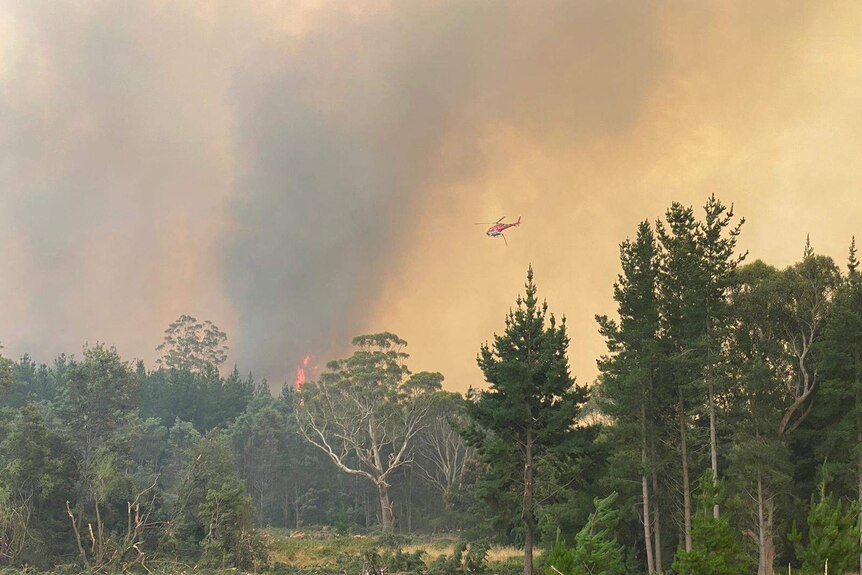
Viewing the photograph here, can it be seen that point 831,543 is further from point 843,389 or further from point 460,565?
point 460,565

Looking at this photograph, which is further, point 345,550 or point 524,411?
point 345,550

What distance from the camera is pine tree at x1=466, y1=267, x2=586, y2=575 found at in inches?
1148

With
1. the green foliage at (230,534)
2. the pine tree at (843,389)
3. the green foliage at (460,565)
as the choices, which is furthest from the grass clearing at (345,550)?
the pine tree at (843,389)

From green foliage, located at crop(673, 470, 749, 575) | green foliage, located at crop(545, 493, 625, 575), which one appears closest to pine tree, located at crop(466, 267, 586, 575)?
green foliage, located at crop(673, 470, 749, 575)

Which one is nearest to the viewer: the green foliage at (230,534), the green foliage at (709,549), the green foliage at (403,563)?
the green foliage at (709,549)

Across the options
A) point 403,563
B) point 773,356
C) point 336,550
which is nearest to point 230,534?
point 336,550

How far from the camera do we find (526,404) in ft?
98.0

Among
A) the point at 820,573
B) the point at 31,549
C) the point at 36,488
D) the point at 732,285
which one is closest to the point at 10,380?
the point at 36,488

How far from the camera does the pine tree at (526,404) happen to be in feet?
95.7

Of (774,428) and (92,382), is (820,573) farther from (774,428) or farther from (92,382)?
(92,382)

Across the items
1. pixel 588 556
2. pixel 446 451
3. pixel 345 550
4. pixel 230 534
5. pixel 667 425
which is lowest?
pixel 345 550

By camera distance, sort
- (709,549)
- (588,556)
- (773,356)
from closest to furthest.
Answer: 1. (588,556)
2. (709,549)
3. (773,356)

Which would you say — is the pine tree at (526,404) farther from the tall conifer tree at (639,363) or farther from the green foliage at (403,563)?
the green foliage at (403,563)

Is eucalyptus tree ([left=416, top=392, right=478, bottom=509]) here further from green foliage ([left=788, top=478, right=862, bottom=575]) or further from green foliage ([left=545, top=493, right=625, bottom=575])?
green foliage ([left=545, top=493, right=625, bottom=575])
